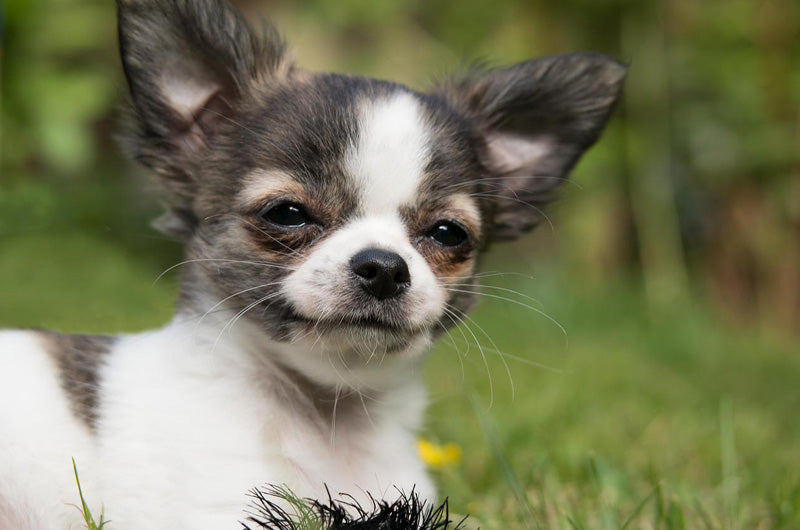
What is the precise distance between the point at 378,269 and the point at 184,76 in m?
0.97

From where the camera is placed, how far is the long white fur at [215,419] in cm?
230

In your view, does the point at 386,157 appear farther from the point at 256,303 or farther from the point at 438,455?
the point at 438,455

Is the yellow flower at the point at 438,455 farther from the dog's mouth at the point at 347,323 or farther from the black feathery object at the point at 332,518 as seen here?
the black feathery object at the point at 332,518

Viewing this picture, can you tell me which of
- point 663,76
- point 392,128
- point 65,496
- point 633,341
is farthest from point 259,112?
point 663,76

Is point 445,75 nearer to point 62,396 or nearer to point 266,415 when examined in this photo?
point 266,415

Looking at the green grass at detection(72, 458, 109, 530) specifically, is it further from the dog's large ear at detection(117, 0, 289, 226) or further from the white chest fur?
the dog's large ear at detection(117, 0, 289, 226)

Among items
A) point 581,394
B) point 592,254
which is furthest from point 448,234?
point 592,254

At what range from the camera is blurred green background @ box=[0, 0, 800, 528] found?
3.35 m

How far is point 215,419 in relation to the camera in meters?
2.43

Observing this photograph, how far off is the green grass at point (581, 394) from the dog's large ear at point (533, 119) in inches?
21.8

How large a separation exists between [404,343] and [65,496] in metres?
0.98

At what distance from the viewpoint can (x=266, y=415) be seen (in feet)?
8.23

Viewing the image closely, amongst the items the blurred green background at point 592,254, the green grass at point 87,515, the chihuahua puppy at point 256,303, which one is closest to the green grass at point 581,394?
the blurred green background at point 592,254

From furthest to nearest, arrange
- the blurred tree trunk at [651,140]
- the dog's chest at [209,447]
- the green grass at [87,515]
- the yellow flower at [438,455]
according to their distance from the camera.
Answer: the blurred tree trunk at [651,140] → the yellow flower at [438,455] → the dog's chest at [209,447] → the green grass at [87,515]
